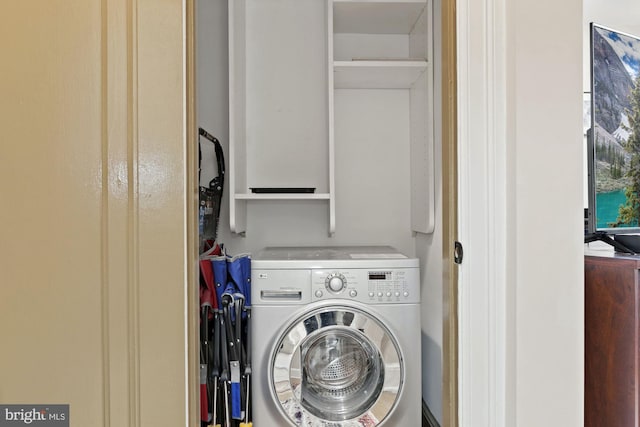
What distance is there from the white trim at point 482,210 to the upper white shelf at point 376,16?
106cm

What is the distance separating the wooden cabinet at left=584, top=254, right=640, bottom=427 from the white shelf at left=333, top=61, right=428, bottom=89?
1269 mm

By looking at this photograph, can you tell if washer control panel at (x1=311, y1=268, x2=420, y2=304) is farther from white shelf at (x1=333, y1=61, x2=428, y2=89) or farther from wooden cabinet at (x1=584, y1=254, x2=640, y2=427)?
white shelf at (x1=333, y1=61, x2=428, y2=89)

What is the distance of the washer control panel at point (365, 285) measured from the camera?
5.84ft

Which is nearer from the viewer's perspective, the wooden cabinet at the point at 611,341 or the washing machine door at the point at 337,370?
the wooden cabinet at the point at 611,341

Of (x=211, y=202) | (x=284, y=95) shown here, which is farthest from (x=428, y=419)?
(x=284, y=95)

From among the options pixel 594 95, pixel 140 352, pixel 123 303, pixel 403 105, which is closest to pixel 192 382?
pixel 140 352

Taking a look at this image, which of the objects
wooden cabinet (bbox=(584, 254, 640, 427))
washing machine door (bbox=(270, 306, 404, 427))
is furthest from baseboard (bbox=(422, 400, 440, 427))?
wooden cabinet (bbox=(584, 254, 640, 427))

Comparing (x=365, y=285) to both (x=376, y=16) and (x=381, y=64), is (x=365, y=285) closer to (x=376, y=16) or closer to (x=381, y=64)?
(x=381, y=64)

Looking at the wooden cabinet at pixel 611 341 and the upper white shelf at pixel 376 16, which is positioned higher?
the upper white shelf at pixel 376 16

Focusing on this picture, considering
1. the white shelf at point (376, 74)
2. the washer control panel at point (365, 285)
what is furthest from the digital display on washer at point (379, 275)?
the white shelf at point (376, 74)

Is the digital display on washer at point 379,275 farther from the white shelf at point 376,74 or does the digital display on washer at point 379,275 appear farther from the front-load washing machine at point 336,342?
the white shelf at point 376,74

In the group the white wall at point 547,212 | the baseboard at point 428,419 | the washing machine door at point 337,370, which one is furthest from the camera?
the baseboard at point 428,419

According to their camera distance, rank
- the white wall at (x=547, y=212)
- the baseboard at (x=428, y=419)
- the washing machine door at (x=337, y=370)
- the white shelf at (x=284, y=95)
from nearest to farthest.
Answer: the white wall at (x=547, y=212) → the washing machine door at (x=337, y=370) → the baseboard at (x=428, y=419) → the white shelf at (x=284, y=95)

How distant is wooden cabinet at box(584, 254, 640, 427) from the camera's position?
1.05 m
